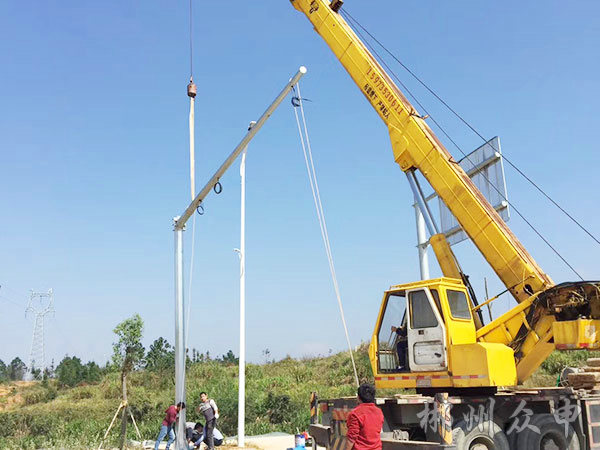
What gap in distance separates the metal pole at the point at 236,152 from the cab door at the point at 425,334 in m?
4.26

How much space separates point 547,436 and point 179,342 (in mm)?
7166

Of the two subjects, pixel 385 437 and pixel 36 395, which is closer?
pixel 385 437

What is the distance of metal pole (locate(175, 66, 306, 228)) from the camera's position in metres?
9.91

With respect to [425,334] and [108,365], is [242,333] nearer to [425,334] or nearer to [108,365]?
[425,334]

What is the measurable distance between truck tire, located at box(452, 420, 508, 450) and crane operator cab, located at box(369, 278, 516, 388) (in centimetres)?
68

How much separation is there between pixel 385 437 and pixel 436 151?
5887 millimetres

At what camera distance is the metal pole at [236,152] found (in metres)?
9.91

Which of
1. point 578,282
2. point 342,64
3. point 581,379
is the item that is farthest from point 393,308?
point 342,64

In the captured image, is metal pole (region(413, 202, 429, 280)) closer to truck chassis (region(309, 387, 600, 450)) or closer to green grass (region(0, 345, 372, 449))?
truck chassis (region(309, 387, 600, 450))

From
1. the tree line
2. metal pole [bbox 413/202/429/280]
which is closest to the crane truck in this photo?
metal pole [bbox 413/202/429/280]

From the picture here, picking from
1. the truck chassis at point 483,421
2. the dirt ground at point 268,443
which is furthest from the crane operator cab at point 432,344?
the dirt ground at point 268,443

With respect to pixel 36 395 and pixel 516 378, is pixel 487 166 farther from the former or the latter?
pixel 36 395

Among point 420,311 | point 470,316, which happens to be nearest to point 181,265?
point 420,311

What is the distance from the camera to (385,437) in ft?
28.1
